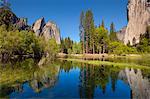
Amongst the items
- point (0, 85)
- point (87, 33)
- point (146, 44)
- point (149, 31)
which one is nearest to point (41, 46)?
point (87, 33)

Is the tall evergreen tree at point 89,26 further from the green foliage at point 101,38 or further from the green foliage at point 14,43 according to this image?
the green foliage at point 14,43

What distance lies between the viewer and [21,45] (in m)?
83.6

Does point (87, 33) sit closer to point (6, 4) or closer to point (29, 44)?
point (29, 44)

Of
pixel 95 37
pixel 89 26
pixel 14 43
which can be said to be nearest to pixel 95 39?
pixel 95 37

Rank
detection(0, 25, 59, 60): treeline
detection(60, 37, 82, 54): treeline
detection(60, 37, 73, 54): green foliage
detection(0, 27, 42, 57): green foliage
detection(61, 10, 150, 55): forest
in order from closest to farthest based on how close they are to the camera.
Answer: detection(0, 27, 42, 57): green foliage → detection(0, 25, 59, 60): treeline → detection(61, 10, 150, 55): forest → detection(60, 37, 82, 54): treeline → detection(60, 37, 73, 54): green foliage

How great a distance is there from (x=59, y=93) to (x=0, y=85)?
6.76 metres

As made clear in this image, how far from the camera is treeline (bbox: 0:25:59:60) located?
2527 inches

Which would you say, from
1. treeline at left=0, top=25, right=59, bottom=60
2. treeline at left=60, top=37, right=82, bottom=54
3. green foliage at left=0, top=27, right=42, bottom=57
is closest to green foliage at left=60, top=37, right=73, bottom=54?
treeline at left=60, top=37, right=82, bottom=54

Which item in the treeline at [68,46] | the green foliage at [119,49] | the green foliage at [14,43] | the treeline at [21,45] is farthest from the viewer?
the treeline at [68,46]

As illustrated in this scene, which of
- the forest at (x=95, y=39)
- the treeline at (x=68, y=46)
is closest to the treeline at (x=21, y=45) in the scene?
the forest at (x=95, y=39)

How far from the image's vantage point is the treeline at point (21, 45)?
64.2 meters

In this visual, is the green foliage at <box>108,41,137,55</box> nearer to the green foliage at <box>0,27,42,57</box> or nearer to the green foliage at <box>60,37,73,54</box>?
the green foliage at <box>0,27,42,57</box>

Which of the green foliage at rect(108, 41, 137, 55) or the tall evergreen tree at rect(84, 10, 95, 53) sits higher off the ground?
the tall evergreen tree at rect(84, 10, 95, 53)

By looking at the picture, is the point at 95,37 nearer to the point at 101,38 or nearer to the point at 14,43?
the point at 101,38
